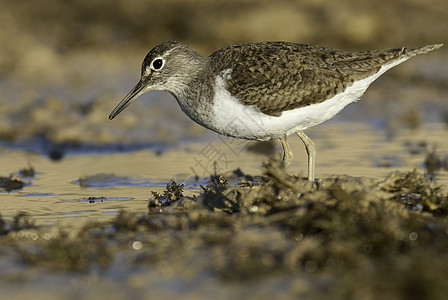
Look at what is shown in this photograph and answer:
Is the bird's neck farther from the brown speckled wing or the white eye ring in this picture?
the white eye ring

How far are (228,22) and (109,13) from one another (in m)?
3.71

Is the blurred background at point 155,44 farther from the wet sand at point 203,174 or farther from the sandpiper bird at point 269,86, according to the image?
the sandpiper bird at point 269,86

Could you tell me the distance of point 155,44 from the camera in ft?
65.2

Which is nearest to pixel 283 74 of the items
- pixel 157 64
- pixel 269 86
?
pixel 269 86

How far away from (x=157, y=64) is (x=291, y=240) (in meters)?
3.85

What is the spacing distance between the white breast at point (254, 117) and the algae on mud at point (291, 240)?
82 cm

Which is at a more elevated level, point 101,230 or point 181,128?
point 181,128

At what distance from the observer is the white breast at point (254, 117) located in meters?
8.07

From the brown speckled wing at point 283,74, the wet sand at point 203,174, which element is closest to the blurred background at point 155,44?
the wet sand at point 203,174

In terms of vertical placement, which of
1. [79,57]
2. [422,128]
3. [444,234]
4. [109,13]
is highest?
[109,13]

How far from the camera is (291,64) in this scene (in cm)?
834

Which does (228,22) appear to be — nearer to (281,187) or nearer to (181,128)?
(181,128)

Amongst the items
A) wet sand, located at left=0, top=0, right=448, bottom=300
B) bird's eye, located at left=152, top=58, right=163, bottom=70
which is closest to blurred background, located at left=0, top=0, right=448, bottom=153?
wet sand, located at left=0, top=0, right=448, bottom=300

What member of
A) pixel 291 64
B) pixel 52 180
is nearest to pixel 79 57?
pixel 52 180
